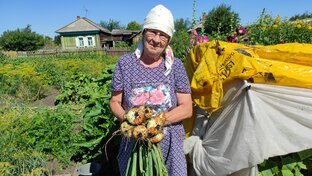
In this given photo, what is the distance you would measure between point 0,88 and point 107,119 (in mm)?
6000

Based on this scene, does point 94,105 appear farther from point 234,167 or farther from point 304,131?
point 304,131

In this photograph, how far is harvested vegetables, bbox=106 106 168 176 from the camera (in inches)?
66.9

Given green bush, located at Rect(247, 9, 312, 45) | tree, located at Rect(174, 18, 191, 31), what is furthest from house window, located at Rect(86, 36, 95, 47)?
green bush, located at Rect(247, 9, 312, 45)

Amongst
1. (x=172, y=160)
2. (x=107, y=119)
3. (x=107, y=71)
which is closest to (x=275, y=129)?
(x=172, y=160)

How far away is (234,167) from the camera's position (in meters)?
2.22

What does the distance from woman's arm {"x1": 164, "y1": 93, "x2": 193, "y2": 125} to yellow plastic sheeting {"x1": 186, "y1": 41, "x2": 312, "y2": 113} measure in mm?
301

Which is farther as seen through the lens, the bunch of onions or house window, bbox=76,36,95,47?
house window, bbox=76,36,95,47

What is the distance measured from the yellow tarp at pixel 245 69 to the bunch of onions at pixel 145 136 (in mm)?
602

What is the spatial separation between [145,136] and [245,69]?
35.3 inches

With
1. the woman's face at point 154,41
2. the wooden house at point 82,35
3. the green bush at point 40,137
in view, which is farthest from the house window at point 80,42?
the woman's face at point 154,41

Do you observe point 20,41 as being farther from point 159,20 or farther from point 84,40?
point 159,20

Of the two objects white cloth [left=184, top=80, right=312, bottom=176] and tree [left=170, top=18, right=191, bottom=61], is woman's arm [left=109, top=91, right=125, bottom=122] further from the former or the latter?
tree [left=170, top=18, right=191, bottom=61]

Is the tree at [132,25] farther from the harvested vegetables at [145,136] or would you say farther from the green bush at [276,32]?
the harvested vegetables at [145,136]

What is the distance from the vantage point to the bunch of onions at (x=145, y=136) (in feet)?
5.57
